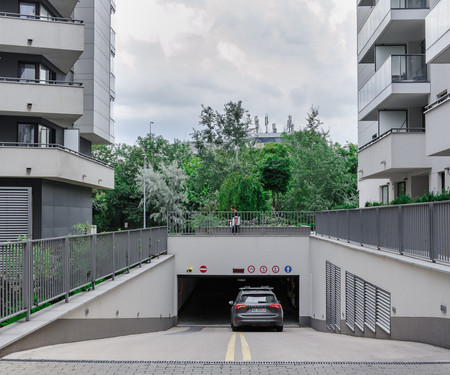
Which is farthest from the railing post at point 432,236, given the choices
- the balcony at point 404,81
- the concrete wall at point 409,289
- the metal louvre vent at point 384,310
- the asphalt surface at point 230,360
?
the balcony at point 404,81

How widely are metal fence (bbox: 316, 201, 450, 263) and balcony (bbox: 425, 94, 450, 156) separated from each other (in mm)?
3119

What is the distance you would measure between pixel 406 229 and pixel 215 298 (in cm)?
2593

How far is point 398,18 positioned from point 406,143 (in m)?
5.23

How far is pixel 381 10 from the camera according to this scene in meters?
22.1

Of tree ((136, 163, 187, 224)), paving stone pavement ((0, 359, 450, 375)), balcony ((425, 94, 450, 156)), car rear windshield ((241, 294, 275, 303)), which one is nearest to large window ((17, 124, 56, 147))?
car rear windshield ((241, 294, 275, 303))

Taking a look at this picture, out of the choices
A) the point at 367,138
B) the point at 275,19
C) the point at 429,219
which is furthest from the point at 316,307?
the point at 275,19

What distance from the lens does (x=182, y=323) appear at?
26.4 metres

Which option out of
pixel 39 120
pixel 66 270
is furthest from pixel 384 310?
pixel 39 120

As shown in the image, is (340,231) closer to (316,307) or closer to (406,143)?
(406,143)

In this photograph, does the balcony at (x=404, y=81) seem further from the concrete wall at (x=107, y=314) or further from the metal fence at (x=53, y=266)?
the metal fence at (x=53, y=266)

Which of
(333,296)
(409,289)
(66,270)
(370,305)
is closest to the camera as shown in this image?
(409,289)

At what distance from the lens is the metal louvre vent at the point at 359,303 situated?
45.8ft

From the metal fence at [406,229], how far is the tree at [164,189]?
4367 centimetres

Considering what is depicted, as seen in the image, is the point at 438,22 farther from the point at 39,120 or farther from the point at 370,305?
the point at 39,120
